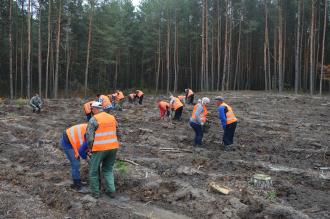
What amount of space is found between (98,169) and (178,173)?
2.13 m

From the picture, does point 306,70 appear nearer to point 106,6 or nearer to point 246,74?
point 246,74

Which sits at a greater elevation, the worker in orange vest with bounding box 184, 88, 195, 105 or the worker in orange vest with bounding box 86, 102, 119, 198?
the worker in orange vest with bounding box 184, 88, 195, 105

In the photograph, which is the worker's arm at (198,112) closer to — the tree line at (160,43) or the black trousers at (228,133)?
the black trousers at (228,133)

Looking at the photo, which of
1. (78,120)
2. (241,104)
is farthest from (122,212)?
(241,104)

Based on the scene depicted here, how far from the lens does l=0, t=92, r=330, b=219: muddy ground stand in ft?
22.1

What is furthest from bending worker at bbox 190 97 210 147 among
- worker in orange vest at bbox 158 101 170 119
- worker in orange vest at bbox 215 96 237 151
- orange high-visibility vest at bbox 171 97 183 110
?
worker in orange vest at bbox 158 101 170 119

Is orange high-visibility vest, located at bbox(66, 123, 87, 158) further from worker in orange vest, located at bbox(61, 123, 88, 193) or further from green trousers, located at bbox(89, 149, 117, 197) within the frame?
green trousers, located at bbox(89, 149, 117, 197)

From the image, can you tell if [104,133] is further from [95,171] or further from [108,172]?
[108,172]

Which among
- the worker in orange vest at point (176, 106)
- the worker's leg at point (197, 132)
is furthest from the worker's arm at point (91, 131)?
the worker in orange vest at point (176, 106)

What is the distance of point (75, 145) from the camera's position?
7348mm

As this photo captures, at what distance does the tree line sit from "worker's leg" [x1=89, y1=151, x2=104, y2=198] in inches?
1086

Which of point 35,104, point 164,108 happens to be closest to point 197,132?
point 164,108

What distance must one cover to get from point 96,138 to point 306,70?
3679cm

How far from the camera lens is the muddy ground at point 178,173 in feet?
22.1
